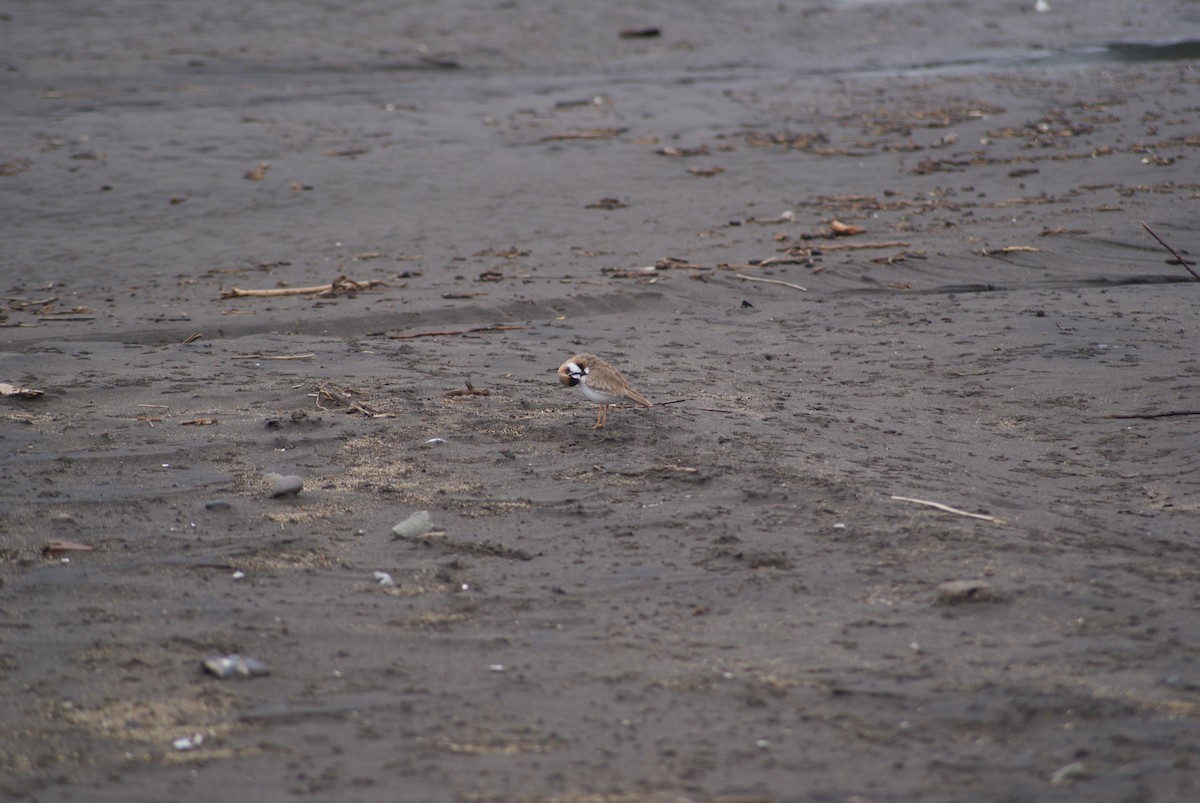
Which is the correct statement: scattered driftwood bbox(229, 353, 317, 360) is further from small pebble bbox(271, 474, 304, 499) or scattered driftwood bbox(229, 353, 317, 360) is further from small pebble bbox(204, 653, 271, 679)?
small pebble bbox(204, 653, 271, 679)

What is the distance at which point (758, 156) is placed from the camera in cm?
1284

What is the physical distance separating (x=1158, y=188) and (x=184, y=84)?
13733 mm

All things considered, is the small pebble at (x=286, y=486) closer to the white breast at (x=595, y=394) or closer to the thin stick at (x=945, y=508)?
the white breast at (x=595, y=394)

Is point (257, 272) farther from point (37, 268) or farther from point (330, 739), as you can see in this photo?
point (330, 739)

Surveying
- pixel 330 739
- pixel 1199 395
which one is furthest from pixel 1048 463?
pixel 330 739

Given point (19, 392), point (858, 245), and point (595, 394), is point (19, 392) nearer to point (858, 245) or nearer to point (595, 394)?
point (595, 394)

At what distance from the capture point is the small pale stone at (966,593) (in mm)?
4184

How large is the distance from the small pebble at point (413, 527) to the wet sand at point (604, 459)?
9 cm

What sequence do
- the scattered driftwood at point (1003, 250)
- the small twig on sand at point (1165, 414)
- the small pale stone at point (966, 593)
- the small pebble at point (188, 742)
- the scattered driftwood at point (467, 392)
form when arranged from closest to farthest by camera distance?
the small pebble at point (188, 742), the small pale stone at point (966, 593), the small twig on sand at point (1165, 414), the scattered driftwood at point (467, 392), the scattered driftwood at point (1003, 250)

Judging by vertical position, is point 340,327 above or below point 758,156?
below

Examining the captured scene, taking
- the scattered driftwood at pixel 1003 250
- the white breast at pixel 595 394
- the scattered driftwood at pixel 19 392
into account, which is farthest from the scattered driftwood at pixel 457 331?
the scattered driftwood at pixel 1003 250

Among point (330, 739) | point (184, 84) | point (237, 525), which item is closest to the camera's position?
point (330, 739)

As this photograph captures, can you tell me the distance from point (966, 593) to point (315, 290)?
6441 mm

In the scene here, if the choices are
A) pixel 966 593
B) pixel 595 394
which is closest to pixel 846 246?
pixel 595 394
